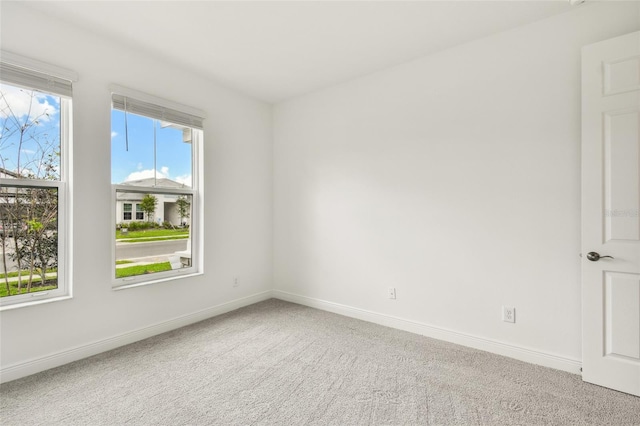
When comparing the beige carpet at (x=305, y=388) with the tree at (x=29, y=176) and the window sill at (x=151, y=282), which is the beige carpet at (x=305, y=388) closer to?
the window sill at (x=151, y=282)

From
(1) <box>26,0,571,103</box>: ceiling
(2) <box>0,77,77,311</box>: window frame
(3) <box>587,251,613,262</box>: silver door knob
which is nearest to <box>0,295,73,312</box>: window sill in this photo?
(2) <box>0,77,77,311</box>: window frame

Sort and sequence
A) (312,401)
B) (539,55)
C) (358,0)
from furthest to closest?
1. (539,55)
2. (358,0)
3. (312,401)

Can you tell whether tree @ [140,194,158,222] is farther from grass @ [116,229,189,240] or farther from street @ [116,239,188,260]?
street @ [116,239,188,260]

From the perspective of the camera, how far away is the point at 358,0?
212cm

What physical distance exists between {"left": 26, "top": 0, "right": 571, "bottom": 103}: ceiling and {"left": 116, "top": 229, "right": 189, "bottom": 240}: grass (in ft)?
5.57

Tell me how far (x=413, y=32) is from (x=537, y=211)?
5.81ft

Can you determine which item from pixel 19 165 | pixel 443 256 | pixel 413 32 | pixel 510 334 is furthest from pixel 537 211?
pixel 19 165

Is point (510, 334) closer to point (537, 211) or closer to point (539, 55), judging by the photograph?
point (537, 211)

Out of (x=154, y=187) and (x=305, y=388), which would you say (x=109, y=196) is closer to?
(x=154, y=187)

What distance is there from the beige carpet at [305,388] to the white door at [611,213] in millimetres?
244

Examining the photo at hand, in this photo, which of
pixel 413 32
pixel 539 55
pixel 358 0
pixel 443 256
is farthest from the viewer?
pixel 443 256

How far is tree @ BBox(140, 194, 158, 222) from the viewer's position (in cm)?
291

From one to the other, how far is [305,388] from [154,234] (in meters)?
2.09

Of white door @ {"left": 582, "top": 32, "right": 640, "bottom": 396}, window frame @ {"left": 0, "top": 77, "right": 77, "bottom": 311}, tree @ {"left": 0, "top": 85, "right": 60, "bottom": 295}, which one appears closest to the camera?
white door @ {"left": 582, "top": 32, "right": 640, "bottom": 396}
